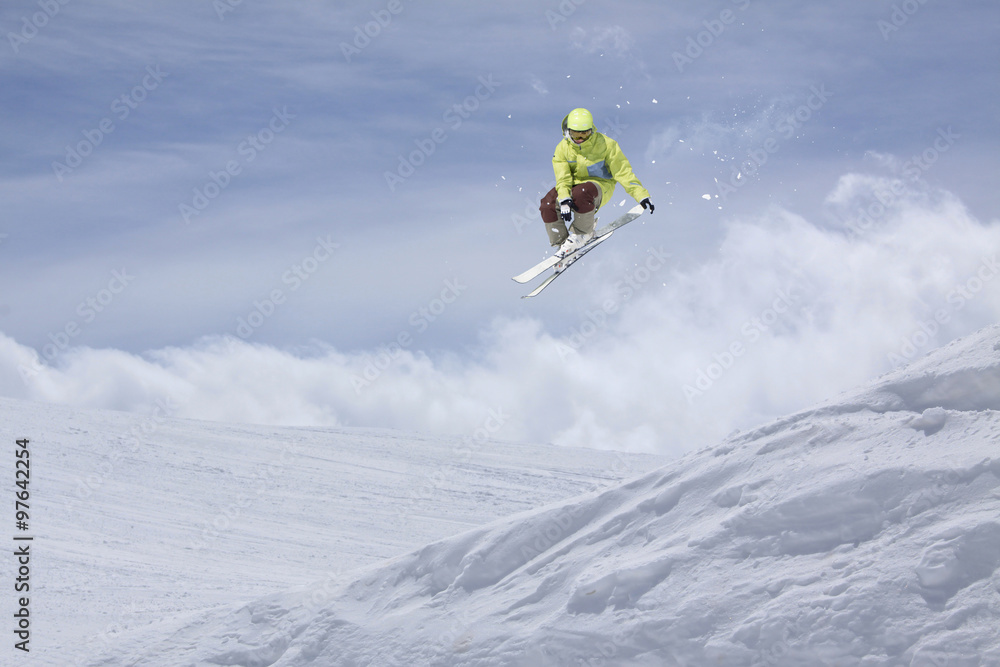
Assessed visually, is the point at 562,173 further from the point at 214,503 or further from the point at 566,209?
the point at 214,503

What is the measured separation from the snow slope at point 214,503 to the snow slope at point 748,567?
151cm

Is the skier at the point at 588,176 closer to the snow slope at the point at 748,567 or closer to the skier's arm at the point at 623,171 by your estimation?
the skier's arm at the point at 623,171

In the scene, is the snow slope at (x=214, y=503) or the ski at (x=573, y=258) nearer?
the ski at (x=573, y=258)

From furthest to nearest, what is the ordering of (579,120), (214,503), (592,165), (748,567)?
(214,503), (592,165), (579,120), (748,567)

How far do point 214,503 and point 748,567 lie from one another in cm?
1954

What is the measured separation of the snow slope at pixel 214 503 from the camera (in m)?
15.2

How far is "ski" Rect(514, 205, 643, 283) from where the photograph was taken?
8.99 metres

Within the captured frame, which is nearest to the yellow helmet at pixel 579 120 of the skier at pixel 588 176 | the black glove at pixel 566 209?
the skier at pixel 588 176

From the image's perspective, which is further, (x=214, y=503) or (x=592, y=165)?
(x=214, y=503)

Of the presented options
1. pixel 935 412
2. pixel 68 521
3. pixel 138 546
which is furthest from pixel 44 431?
pixel 935 412

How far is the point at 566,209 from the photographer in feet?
27.3

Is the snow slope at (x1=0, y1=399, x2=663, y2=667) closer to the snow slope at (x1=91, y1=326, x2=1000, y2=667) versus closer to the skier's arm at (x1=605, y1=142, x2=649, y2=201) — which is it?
the snow slope at (x1=91, y1=326, x2=1000, y2=667)

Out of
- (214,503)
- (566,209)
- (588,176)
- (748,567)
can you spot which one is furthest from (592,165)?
(214,503)

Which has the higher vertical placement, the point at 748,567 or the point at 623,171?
the point at 623,171
